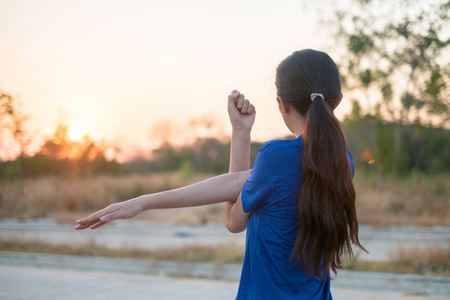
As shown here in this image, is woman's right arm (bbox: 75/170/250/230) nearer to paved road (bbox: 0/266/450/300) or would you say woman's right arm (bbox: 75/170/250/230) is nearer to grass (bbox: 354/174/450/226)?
paved road (bbox: 0/266/450/300)

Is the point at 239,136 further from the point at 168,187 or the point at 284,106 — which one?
the point at 168,187

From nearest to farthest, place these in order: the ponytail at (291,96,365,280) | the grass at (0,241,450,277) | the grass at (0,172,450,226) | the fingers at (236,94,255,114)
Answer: the ponytail at (291,96,365,280) < the fingers at (236,94,255,114) < the grass at (0,241,450,277) < the grass at (0,172,450,226)

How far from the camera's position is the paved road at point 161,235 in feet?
36.2

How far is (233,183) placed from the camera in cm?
174

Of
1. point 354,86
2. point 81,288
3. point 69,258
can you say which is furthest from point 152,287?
point 354,86

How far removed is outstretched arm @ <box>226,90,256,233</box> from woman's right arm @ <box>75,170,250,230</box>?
0.08 m

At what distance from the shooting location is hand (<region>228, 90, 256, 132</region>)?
195 centimetres

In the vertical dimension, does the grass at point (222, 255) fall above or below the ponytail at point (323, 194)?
below

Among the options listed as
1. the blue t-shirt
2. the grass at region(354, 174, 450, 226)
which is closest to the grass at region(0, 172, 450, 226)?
the grass at region(354, 174, 450, 226)

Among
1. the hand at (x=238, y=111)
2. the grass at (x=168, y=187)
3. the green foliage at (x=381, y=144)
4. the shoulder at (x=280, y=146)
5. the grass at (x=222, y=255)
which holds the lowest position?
the grass at (x=222, y=255)

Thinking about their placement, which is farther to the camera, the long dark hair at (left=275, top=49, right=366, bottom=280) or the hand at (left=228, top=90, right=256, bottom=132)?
the hand at (left=228, top=90, right=256, bottom=132)

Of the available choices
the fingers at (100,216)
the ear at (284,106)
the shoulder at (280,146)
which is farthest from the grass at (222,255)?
the fingers at (100,216)

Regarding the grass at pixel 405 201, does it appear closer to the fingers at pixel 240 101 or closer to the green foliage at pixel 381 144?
the green foliage at pixel 381 144

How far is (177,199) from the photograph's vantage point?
1700mm
